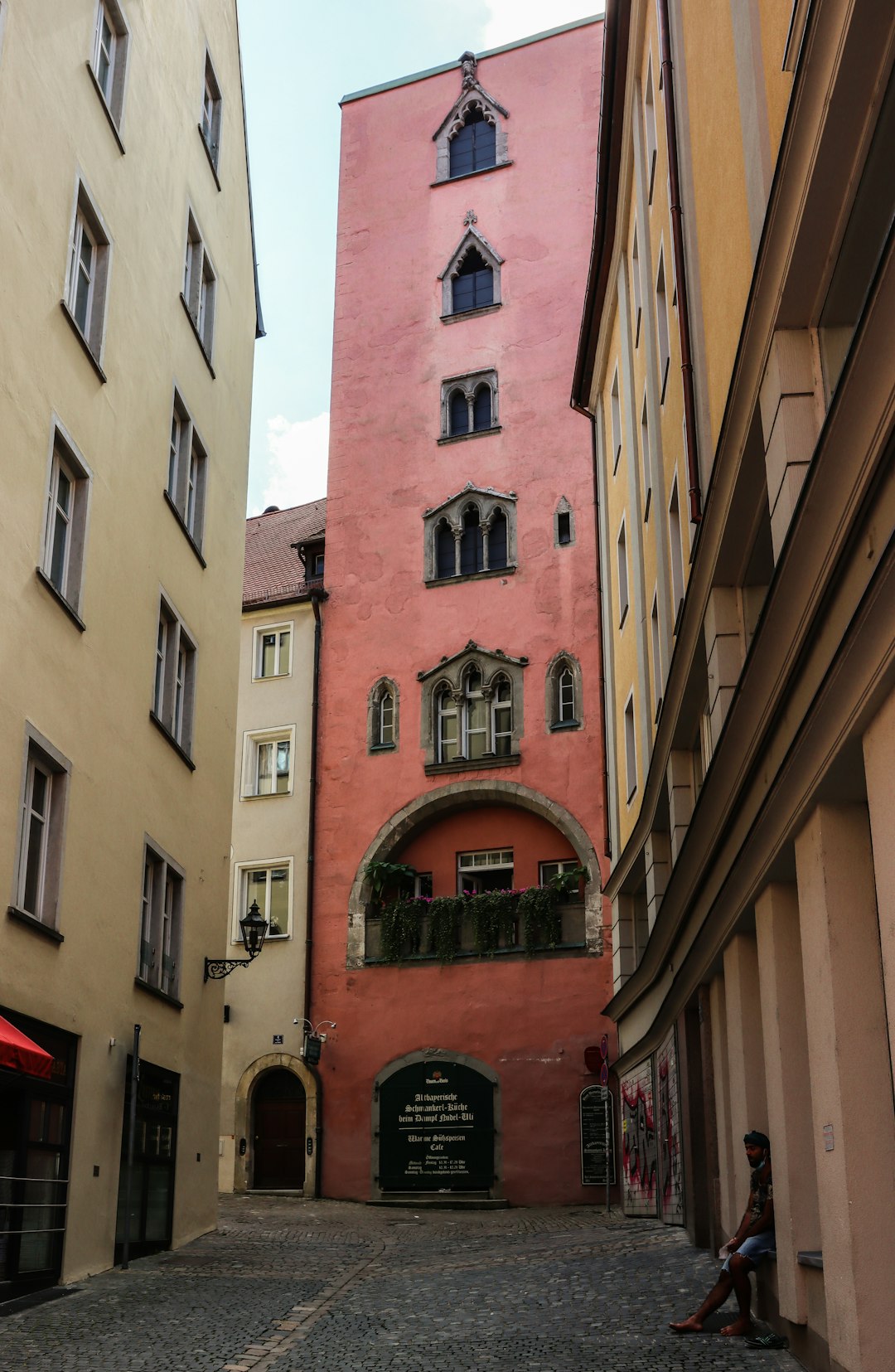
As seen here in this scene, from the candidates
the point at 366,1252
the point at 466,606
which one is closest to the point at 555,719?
the point at 466,606

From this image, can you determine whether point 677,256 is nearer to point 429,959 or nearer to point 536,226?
point 429,959

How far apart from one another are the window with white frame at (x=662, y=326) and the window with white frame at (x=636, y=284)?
1.72 meters

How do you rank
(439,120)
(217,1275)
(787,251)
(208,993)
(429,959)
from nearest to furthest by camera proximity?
(787,251) < (217,1275) < (208,993) < (429,959) < (439,120)

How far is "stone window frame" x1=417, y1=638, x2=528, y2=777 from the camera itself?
3127 centimetres

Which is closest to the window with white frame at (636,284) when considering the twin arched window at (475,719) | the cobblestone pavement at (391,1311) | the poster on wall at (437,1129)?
the twin arched window at (475,719)

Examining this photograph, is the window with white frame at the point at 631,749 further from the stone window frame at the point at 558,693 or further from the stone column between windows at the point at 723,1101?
the stone column between windows at the point at 723,1101

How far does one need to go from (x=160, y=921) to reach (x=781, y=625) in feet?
38.4

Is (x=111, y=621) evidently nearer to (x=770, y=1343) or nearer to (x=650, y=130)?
(x=650, y=130)

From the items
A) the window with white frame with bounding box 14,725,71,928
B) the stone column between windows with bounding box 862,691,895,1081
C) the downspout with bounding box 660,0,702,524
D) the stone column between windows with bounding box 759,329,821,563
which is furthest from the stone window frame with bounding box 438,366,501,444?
the stone column between windows with bounding box 862,691,895,1081

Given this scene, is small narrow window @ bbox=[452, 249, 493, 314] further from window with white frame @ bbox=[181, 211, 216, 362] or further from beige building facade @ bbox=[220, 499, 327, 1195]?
window with white frame @ bbox=[181, 211, 216, 362]

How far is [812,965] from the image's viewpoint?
355 inches

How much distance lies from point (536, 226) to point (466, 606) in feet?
32.9

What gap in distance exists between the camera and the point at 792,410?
9.39 metres

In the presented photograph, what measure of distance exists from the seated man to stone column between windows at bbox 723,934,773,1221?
1.33 meters
